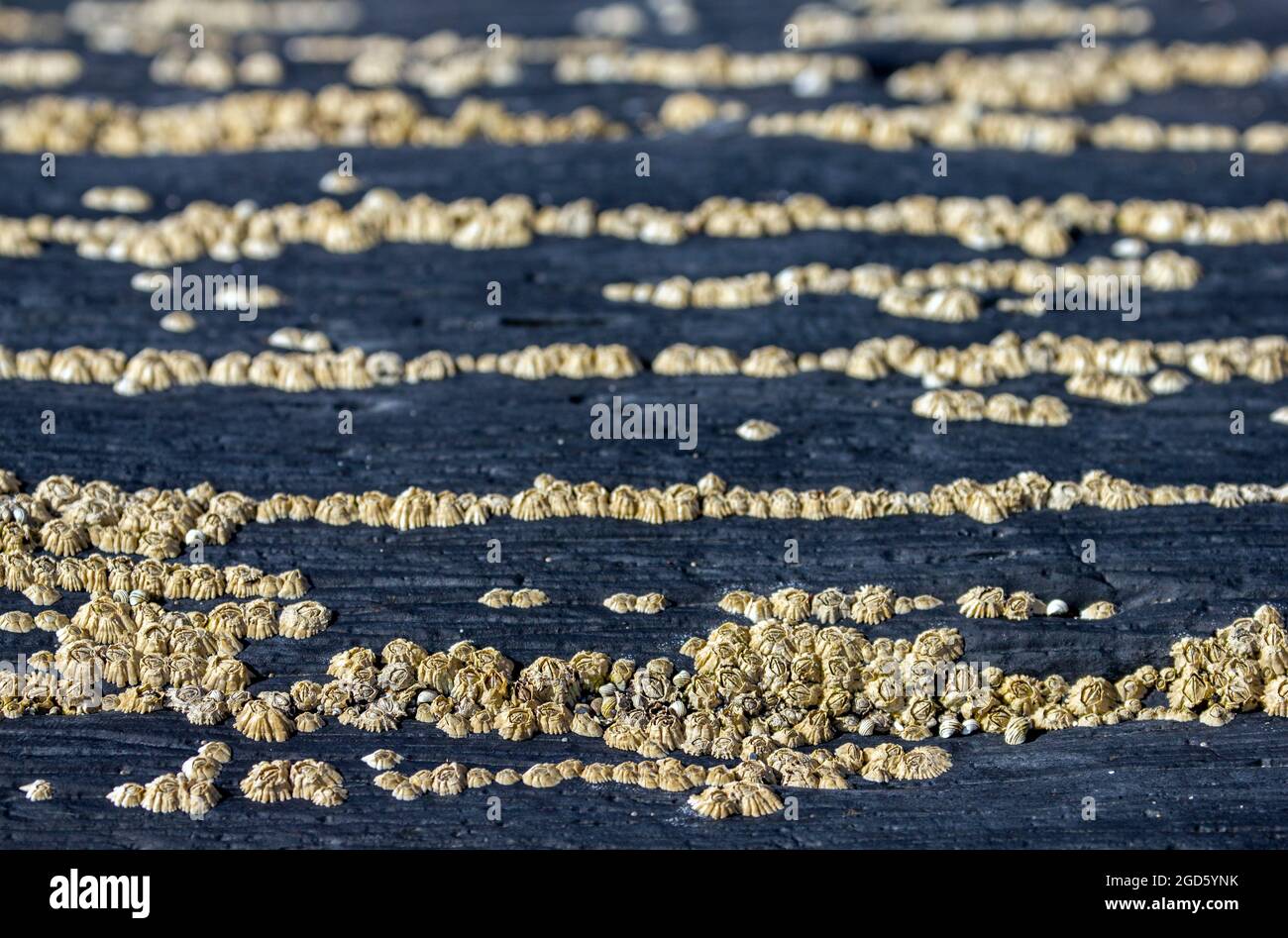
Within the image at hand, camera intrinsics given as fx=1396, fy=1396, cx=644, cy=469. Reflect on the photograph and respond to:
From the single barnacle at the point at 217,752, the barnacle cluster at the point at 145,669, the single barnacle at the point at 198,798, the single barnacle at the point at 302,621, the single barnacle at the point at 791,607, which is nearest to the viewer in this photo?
the single barnacle at the point at 198,798

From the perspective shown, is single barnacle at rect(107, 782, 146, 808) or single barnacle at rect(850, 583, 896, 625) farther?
single barnacle at rect(850, 583, 896, 625)

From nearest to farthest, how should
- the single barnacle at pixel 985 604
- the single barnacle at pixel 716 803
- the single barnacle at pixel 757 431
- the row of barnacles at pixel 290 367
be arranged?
the single barnacle at pixel 716 803
the single barnacle at pixel 985 604
the single barnacle at pixel 757 431
the row of barnacles at pixel 290 367

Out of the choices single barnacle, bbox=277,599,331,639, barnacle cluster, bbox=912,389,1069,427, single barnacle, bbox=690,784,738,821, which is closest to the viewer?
single barnacle, bbox=690,784,738,821

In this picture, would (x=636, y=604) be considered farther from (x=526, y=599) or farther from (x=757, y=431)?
(x=757, y=431)

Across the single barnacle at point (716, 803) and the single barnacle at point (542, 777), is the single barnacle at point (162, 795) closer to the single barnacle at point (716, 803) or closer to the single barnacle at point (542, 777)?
the single barnacle at point (542, 777)

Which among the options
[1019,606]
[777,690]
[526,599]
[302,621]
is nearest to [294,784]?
[302,621]

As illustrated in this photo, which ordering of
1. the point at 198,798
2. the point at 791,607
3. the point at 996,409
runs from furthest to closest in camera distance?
1. the point at 996,409
2. the point at 791,607
3. the point at 198,798

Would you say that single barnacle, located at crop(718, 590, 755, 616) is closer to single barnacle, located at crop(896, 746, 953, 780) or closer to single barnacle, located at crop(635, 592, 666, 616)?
single barnacle, located at crop(635, 592, 666, 616)

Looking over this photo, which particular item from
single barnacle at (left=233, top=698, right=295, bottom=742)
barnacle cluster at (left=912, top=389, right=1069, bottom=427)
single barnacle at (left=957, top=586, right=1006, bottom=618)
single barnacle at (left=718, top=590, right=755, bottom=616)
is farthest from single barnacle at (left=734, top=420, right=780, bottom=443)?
single barnacle at (left=233, top=698, right=295, bottom=742)

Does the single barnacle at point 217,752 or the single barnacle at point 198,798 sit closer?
the single barnacle at point 198,798

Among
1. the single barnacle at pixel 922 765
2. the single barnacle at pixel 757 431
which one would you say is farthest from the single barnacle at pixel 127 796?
the single barnacle at pixel 757 431

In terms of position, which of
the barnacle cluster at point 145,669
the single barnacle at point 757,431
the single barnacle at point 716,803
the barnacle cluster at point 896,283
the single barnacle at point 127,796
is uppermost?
the barnacle cluster at point 896,283
